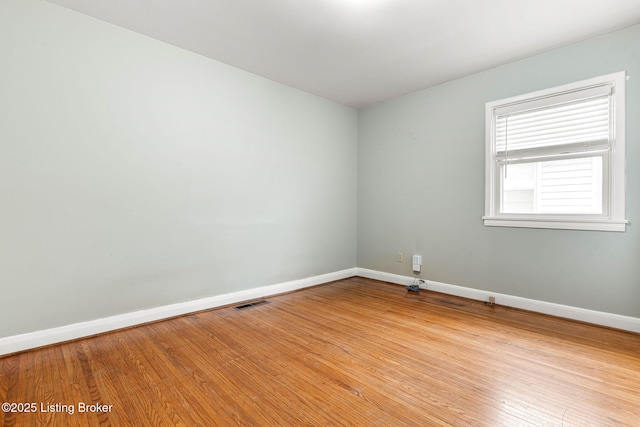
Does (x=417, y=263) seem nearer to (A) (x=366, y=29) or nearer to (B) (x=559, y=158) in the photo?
(B) (x=559, y=158)

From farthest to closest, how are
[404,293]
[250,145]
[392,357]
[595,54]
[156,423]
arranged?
[404,293] < [250,145] < [595,54] < [392,357] < [156,423]

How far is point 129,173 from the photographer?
8.65 feet

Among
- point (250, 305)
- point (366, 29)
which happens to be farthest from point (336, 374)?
point (366, 29)

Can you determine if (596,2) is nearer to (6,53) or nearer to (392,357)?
(392,357)

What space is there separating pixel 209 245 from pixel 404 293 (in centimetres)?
240

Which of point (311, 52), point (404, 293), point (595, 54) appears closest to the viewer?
point (595, 54)

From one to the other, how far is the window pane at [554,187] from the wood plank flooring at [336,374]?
42.5 inches

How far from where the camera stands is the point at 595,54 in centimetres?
269

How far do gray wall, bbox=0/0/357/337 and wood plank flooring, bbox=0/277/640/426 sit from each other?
467mm

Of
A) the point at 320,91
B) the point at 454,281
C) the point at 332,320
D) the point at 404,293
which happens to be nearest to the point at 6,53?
the point at 320,91

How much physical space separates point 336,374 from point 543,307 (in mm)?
2383

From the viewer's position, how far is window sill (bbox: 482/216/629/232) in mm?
2598

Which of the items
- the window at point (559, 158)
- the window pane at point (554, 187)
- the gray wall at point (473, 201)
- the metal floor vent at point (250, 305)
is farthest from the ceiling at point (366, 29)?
the metal floor vent at point (250, 305)

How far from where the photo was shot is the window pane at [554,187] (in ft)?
9.02
